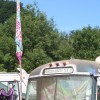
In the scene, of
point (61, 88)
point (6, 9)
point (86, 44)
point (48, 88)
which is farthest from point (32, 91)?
point (6, 9)

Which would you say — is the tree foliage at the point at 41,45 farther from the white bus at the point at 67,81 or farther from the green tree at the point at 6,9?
the green tree at the point at 6,9

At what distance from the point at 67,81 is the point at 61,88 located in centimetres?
23

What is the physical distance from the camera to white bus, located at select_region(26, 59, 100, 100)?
10.6 m

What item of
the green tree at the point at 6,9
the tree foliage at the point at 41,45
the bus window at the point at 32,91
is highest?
the green tree at the point at 6,9

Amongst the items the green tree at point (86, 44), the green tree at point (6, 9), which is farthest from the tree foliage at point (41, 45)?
the green tree at point (6, 9)

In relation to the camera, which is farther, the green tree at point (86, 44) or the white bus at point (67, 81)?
the green tree at point (86, 44)

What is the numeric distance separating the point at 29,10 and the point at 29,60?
6681 millimetres

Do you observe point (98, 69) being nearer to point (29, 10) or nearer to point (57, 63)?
point (57, 63)

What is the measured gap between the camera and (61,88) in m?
11.0

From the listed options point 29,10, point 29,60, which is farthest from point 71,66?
point 29,10

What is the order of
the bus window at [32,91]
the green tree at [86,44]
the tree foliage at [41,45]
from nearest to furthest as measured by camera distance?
the bus window at [32,91] → the tree foliage at [41,45] → the green tree at [86,44]

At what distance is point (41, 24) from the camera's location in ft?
116

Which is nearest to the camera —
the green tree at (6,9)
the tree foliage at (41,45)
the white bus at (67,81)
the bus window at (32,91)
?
the white bus at (67,81)

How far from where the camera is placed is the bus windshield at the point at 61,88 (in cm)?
1061
